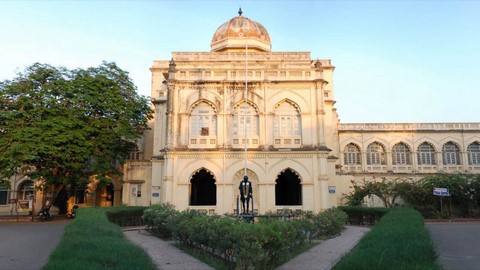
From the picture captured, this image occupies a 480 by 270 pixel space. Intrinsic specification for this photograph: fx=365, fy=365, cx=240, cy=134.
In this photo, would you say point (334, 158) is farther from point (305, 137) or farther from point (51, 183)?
point (51, 183)

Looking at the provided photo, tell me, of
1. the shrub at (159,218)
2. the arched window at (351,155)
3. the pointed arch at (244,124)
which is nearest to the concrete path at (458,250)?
the shrub at (159,218)

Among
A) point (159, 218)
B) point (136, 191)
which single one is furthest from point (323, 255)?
point (136, 191)

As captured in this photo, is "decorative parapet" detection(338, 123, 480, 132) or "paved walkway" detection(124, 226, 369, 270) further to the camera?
"decorative parapet" detection(338, 123, 480, 132)

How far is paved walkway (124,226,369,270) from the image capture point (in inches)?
381

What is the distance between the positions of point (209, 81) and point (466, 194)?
20.7 m

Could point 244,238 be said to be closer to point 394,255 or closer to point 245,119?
point 394,255

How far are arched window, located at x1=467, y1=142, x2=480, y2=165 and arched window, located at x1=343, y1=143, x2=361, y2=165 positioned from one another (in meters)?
10.4

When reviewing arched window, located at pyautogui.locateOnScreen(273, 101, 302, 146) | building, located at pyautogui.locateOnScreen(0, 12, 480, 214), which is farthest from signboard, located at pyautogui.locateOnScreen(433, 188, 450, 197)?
arched window, located at pyautogui.locateOnScreen(273, 101, 302, 146)

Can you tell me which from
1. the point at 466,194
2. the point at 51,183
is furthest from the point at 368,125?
the point at 51,183

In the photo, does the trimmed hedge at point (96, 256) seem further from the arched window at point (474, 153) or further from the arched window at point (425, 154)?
the arched window at point (474, 153)

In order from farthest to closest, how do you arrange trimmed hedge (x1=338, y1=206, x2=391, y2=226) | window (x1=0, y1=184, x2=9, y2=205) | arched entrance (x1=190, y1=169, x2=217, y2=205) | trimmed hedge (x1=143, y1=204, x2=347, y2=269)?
1. window (x1=0, y1=184, x2=9, y2=205)
2. arched entrance (x1=190, y1=169, x2=217, y2=205)
3. trimmed hedge (x1=338, y1=206, x2=391, y2=226)
4. trimmed hedge (x1=143, y1=204, x2=347, y2=269)

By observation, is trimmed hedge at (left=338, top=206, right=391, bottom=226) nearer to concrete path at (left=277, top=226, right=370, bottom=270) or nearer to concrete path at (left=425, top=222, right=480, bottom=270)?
concrete path at (left=425, top=222, right=480, bottom=270)

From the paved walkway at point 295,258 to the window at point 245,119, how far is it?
32.6ft

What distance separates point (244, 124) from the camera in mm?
23641
